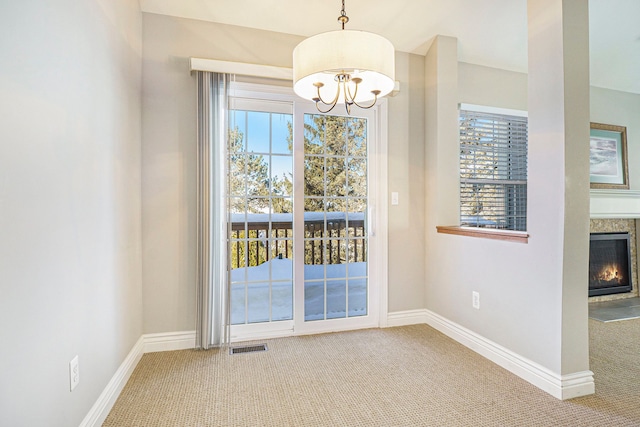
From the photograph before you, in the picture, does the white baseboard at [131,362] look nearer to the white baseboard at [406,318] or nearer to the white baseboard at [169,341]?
the white baseboard at [169,341]

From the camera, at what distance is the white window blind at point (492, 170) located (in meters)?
3.60

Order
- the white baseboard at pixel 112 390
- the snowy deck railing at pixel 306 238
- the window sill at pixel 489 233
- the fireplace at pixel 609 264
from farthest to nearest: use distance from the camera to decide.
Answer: the fireplace at pixel 609 264, the snowy deck railing at pixel 306 238, the window sill at pixel 489 233, the white baseboard at pixel 112 390

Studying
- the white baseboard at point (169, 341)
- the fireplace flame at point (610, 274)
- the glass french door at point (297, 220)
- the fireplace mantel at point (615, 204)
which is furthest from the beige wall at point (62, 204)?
the fireplace flame at point (610, 274)

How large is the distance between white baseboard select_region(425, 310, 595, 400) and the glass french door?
2.69 ft

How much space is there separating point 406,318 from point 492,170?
1971mm

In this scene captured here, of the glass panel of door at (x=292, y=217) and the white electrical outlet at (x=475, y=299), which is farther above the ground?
the glass panel of door at (x=292, y=217)

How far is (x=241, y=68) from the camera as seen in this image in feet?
8.50

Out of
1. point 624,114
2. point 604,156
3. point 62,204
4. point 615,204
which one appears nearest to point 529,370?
point 62,204

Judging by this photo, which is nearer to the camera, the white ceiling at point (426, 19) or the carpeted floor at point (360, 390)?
the carpeted floor at point (360, 390)

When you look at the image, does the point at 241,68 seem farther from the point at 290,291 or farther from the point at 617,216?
the point at 617,216

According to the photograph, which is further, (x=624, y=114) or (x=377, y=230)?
(x=624, y=114)

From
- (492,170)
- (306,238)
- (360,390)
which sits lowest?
(360,390)

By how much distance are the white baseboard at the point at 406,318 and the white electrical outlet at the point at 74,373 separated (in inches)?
94.0

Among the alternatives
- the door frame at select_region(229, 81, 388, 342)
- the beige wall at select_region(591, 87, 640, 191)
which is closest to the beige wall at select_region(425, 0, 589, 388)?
the door frame at select_region(229, 81, 388, 342)
